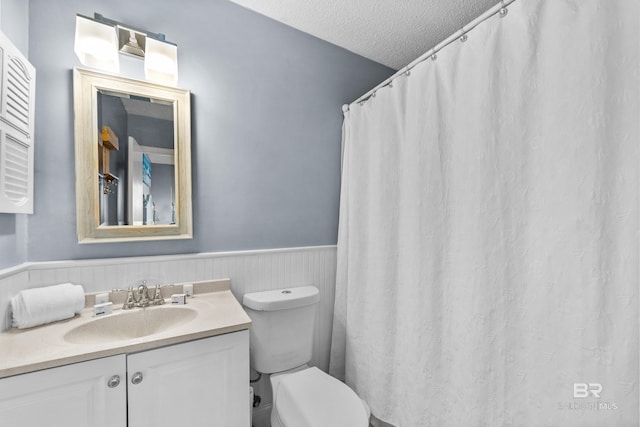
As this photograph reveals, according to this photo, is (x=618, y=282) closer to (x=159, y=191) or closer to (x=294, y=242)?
(x=294, y=242)

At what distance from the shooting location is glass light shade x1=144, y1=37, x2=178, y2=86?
1.27 meters

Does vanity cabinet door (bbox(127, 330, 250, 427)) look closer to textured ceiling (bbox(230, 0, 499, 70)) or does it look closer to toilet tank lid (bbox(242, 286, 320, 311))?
toilet tank lid (bbox(242, 286, 320, 311))

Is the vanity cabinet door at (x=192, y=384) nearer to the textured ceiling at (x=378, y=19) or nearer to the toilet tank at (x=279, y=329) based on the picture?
the toilet tank at (x=279, y=329)

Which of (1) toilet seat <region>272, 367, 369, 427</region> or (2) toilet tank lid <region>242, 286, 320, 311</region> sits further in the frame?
(2) toilet tank lid <region>242, 286, 320, 311</region>

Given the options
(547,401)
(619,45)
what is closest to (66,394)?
(547,401)

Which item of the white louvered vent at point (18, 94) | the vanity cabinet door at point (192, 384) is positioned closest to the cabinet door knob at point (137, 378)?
the vanity cabinet door at point (192, 384)

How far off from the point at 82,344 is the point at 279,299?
778mm

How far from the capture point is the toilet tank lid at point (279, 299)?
138cm

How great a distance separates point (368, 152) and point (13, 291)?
1667 millimetres

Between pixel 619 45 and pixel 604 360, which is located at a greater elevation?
pixel 619 45

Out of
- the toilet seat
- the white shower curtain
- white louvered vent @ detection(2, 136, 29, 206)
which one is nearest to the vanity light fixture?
white louvered vent @ detection(2, 136, 29, 206)

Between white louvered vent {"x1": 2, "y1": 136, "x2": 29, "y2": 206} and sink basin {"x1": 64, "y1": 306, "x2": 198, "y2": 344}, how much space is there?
1.75 feet

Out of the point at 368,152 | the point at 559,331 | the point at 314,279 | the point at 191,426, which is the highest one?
the point at 368,152

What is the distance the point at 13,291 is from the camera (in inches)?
40.4
